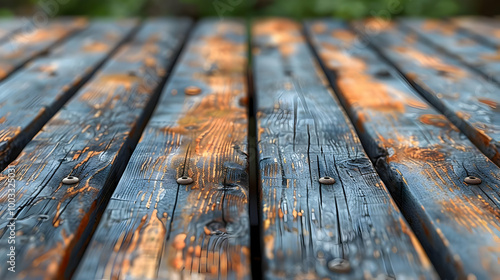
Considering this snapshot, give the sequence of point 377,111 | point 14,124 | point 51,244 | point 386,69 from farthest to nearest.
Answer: point 386,69, point 377,111, point 14,124, point 51,244

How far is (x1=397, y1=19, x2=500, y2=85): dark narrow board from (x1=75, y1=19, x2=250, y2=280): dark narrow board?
107cm

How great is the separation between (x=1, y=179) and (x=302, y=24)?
2288 mm

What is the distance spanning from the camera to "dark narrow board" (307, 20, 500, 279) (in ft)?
3.03

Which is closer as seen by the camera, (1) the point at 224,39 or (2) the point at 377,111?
(2) the point at 377,111

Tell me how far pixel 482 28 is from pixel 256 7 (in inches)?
108

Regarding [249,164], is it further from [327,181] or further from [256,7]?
[256,7]

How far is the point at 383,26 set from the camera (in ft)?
9.88

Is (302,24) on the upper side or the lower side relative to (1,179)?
lower

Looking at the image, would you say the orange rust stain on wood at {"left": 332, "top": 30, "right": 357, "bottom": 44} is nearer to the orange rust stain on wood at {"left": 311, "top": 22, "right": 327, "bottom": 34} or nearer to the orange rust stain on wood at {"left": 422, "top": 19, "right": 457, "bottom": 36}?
the orange rust stain on wood at {"left": 311, "top": 22, "right": 327, "bottom": 34}

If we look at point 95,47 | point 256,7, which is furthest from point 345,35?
point 256,7

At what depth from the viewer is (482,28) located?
2.89 m

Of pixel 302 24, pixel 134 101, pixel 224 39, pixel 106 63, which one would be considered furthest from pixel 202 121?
pixel 302 24

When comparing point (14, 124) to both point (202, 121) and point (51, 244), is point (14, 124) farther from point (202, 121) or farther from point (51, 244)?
point (51, 244)

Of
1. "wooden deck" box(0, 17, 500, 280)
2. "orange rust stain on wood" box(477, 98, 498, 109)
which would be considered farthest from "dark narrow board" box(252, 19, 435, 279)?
"orange rust stain on wood" box(477, 98, 498, 109)
